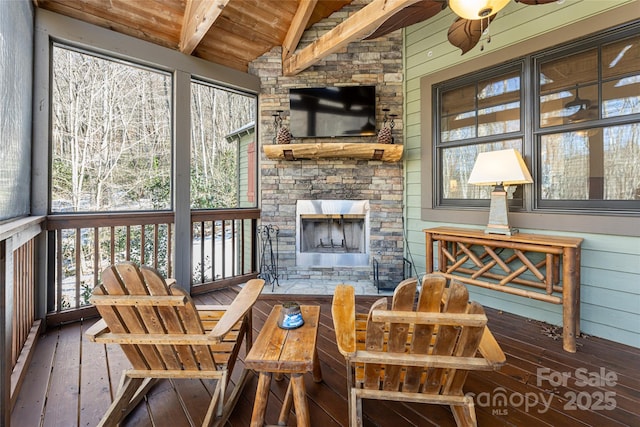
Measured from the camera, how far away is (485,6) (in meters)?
1.72

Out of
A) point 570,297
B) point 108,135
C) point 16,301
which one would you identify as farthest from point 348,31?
point 16,301

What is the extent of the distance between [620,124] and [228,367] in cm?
344

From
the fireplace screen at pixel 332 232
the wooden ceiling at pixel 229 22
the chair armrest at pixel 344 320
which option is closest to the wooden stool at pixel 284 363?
the chair armrest at pixel 344 320

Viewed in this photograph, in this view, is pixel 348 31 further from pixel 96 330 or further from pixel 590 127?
pixel 96 330

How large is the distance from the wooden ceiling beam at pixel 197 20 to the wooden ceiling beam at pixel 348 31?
1071mm

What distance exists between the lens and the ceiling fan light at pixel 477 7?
5.60 ft

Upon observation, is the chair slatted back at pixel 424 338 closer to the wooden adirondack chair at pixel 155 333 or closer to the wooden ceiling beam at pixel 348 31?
the wooden adirondack chair at pixel 155 333

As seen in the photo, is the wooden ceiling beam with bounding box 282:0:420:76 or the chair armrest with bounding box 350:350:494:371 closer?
the chair armrest with bounding box 350:350:494:371

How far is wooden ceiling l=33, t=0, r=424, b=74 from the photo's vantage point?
2.72 m

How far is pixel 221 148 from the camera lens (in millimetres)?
3723

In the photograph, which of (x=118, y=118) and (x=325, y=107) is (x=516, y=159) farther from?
(x=118, y=118)

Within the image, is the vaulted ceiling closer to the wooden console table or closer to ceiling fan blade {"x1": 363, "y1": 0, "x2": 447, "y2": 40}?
ceiling fan blade {"x1": 363, "y1": 0, "x2": 447, "y2": 40}

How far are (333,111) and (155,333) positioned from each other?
10.3ft

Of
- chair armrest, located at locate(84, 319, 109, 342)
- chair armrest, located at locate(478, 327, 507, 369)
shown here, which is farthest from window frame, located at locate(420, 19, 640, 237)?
chair armrest, located at locate(84, 319, 109, 342)
